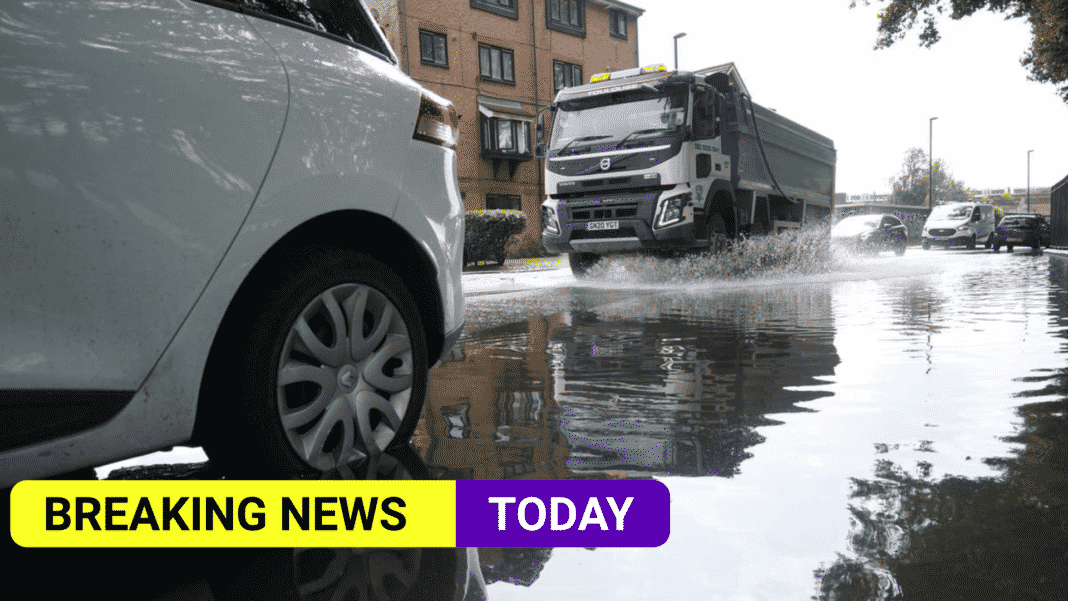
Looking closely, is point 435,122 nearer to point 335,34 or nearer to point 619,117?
point 335,34

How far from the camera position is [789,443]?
3.63m

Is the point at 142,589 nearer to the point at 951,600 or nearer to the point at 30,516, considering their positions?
the point at 30,516

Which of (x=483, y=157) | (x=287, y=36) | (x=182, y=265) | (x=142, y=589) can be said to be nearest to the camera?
(x=142, y=589)

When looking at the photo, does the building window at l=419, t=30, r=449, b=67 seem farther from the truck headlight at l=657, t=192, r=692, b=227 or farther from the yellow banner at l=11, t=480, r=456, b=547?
the yellow banner at l=11, t=480, r=456, b=547

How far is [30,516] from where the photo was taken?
239 centimetres

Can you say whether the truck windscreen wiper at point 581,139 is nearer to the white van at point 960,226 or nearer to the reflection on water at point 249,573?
the reflection on water at point 249,573

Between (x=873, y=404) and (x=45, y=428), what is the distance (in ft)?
11.9

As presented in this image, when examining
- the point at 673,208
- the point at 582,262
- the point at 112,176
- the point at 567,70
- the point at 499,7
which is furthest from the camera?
the point at 567,70

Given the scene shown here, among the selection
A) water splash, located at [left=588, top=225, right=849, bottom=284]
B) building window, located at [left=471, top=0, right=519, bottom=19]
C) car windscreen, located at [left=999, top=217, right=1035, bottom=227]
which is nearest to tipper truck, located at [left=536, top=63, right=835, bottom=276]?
water splash, located at [left=588, top=225, right=849, bottom=284]

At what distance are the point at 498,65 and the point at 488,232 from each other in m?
11.4

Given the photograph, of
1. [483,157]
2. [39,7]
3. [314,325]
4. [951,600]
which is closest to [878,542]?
[951,600]

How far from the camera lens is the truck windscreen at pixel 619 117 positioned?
1274 centimetres

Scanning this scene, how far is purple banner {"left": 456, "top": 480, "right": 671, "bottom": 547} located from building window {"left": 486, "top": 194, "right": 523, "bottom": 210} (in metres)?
30.2

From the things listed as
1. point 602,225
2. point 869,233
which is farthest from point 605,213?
point 869,233
